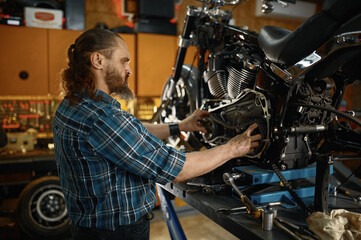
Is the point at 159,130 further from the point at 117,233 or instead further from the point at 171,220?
the point at 117,233

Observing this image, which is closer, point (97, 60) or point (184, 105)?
point (97, 60)

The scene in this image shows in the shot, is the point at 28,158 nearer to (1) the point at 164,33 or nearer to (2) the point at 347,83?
(1) the point at 164,33

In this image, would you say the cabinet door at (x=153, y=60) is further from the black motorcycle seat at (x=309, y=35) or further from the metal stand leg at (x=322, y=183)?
the metal stand leg at (x=322, y=183)

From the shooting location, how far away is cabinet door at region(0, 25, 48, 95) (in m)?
3.25

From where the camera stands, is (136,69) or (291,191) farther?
(136,69)

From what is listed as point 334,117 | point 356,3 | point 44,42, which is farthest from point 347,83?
point 44,42

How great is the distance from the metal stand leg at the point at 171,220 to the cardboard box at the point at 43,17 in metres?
2.45

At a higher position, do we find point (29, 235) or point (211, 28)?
point (211, 28)

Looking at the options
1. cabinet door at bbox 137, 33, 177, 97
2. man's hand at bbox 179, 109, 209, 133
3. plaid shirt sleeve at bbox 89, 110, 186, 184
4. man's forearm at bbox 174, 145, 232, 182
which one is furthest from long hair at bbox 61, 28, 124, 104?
cabinet door at bbox 137, 33, 177, 97

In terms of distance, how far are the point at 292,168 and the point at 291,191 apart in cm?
20

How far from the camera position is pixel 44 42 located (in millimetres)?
3400

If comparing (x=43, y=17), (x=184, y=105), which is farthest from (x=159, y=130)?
(x=43, y=17)

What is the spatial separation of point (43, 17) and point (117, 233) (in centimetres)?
290

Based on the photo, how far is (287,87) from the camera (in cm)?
137
